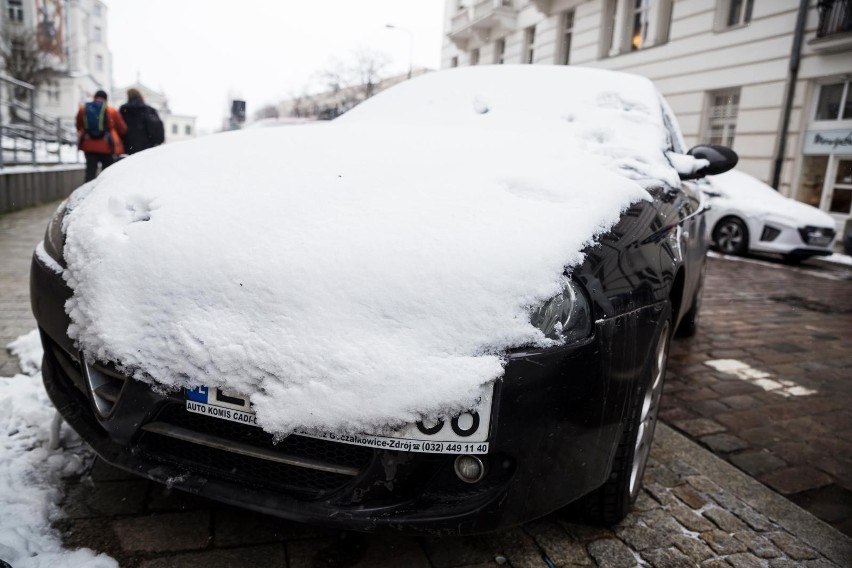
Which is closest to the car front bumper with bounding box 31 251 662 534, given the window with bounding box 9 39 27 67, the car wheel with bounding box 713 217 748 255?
the car wheel with bounding box 713 217 748 255

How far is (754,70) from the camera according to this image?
12516 millimetres

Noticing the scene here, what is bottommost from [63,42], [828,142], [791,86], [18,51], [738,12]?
[828,142]

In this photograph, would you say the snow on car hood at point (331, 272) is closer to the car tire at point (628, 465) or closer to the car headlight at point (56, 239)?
the car headlight at point (56, 239)

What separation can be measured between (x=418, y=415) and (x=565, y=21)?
19.5m

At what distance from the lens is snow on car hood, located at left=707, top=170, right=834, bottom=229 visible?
8828 mm

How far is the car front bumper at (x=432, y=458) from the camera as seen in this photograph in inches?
52.9

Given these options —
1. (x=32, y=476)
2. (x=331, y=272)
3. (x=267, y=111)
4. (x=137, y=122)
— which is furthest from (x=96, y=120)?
(x=267, y=111)

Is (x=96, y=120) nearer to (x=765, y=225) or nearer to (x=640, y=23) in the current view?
(x=765, y=225)

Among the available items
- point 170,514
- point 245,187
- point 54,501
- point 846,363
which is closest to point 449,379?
point 245,187

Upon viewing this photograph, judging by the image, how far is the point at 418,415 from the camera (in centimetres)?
128

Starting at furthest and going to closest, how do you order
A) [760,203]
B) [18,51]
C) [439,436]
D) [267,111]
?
[267,111] < [18,51] < [760,203] < [439,436]

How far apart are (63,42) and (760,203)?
46.3 metres

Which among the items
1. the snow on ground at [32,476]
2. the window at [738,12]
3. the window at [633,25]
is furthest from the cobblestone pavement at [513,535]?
the window at [633,25]

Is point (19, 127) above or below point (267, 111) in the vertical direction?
below
